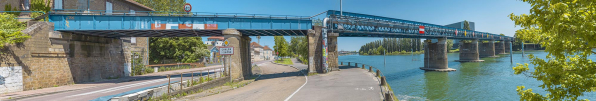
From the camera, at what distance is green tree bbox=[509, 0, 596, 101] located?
421cm

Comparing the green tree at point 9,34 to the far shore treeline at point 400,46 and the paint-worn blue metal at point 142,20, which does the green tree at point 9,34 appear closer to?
the paint-worn blue metal at point 142,20

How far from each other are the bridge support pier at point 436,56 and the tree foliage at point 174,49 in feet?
154

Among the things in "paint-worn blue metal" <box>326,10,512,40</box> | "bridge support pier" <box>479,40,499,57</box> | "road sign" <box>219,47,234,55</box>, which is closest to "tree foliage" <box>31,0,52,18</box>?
"road sign" <box>219,47,234,55</box>

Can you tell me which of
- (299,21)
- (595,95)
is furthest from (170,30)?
(595,95)

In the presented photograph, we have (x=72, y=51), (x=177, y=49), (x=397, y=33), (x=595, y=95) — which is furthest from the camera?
(x=177, y=49)

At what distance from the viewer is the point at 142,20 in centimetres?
2189

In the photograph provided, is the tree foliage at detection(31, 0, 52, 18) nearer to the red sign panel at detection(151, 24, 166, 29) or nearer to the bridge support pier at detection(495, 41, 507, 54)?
the red sign panel at detection(151, 24, 166, 29)

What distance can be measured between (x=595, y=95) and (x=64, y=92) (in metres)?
40.1

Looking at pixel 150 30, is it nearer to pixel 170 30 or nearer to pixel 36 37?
pixel 170 30

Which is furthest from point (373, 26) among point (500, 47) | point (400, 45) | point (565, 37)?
point (400, 45)

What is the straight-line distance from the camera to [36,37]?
18719mm

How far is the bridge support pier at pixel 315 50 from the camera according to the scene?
2736 cm

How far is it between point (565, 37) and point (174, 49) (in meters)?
53.4

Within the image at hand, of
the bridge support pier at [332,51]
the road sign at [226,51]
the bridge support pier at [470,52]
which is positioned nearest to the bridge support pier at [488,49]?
the bridge support pier at [470,52]
